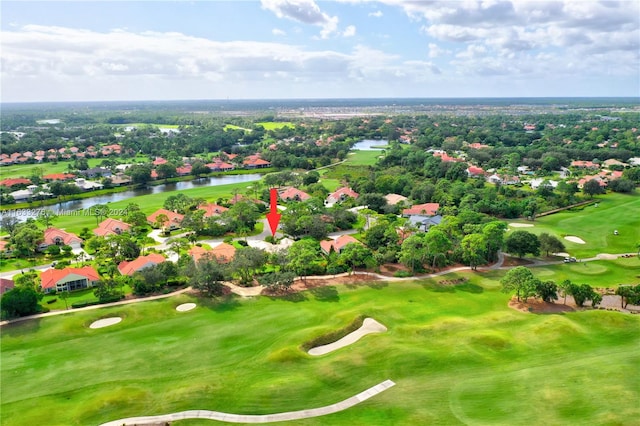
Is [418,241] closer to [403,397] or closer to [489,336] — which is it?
[489,336]

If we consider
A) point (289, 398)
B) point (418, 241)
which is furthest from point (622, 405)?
point (418, 241)

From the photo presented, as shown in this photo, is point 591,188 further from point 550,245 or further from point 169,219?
point 169,219

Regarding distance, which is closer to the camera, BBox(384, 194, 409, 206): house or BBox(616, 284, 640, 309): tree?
BBox(616, 284, 640, 309): tree

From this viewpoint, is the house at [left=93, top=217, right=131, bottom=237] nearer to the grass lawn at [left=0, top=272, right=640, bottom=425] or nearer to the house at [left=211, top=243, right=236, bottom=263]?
the house at [left=211, top=243, right=236, bottom=263]

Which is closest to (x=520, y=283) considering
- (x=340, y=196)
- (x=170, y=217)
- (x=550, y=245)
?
(x=550, y=245)

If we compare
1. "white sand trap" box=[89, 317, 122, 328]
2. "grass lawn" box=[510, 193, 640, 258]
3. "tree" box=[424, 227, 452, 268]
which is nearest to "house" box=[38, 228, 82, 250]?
"white sand trap" box=[89, 317, 122, 328]
